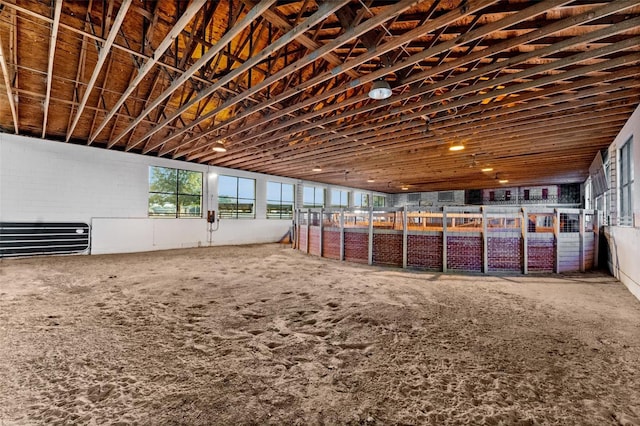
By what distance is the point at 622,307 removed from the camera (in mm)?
4066

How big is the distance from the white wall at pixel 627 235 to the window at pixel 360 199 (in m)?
14.3

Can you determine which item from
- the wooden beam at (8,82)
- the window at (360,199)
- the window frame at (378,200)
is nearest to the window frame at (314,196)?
the window at (360,199)

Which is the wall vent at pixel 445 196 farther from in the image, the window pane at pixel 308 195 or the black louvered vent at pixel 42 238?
the black louvered vent at pixel 42 238

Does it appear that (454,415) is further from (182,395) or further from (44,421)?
(44,421)

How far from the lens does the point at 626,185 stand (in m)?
5.80

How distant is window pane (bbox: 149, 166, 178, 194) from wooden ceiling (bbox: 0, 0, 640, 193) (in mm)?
699

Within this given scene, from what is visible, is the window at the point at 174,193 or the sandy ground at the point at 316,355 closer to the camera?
the sandy ground at the point at 316,355

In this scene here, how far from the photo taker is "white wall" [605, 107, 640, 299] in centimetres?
474

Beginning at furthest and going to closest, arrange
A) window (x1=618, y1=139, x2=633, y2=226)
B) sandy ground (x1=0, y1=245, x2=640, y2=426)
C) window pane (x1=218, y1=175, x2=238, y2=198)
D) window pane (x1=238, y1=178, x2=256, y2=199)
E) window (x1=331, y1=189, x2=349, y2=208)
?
window (x1=331, y1=189, x2=349, y2=208) < window pane (x1=238, y1=178, x2=256, y2=199) < window pane (x1=218, y1=175, x2=238, y2=198) < window (x1=618, y1=139, x2=633, y2=226) < sandy ground (x1=0, y1=245, x2=640, y2=426)

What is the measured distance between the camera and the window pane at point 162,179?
10.5 metres

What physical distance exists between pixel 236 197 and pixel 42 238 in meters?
6.80

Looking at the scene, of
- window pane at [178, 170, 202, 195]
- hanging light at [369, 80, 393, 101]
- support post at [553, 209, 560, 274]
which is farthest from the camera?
window pane at [178, 170, 202, 195]

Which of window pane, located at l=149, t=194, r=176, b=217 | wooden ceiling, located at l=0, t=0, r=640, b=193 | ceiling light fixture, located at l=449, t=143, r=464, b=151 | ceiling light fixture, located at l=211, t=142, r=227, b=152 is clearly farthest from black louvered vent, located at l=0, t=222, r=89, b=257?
ceiling light fixture, located at l=449, t=143, r=464, b=151

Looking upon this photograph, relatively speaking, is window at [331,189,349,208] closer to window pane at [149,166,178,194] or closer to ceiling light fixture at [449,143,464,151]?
window pane at [149,166,178,194]
